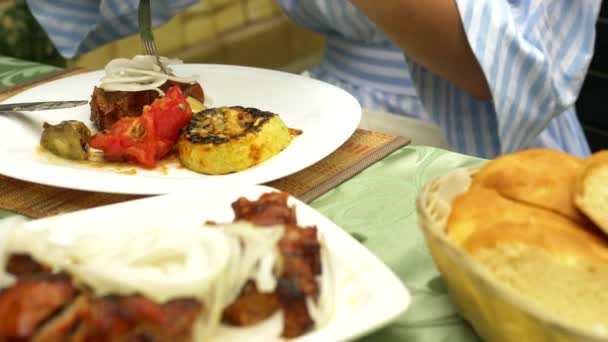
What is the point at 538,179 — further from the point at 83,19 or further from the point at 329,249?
the point at 83,19

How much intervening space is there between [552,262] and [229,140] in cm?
52

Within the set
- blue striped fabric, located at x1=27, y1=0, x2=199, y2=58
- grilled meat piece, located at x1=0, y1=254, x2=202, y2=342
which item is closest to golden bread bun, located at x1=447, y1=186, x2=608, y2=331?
grilled meat piece, located at x1=0, y1=254, x2=202, y2=342

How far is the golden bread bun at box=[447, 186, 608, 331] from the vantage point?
0.51 m

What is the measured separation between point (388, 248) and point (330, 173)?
8.2 inches

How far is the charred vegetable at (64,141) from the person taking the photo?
999mm

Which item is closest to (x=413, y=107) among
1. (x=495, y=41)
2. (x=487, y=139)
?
(x=487, y=139)

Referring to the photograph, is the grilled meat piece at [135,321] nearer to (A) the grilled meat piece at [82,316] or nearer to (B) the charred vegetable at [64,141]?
(A) the grilled meat piece at [82,316]

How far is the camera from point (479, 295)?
→ 0.52m

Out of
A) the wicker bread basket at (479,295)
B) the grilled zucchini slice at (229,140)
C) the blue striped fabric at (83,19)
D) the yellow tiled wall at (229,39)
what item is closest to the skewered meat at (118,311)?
the wicker bread basket at (479,295)

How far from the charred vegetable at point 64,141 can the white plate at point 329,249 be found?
322 millimetres

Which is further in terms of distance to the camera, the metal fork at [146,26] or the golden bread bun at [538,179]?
the metal fork at [146,26]

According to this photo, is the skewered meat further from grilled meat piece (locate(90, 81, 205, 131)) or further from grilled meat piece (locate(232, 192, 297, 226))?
grilled meat piece (locate(90, 81, 205, 131))

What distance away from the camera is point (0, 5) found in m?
1.90

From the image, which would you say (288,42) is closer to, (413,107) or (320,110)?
(413,107)
